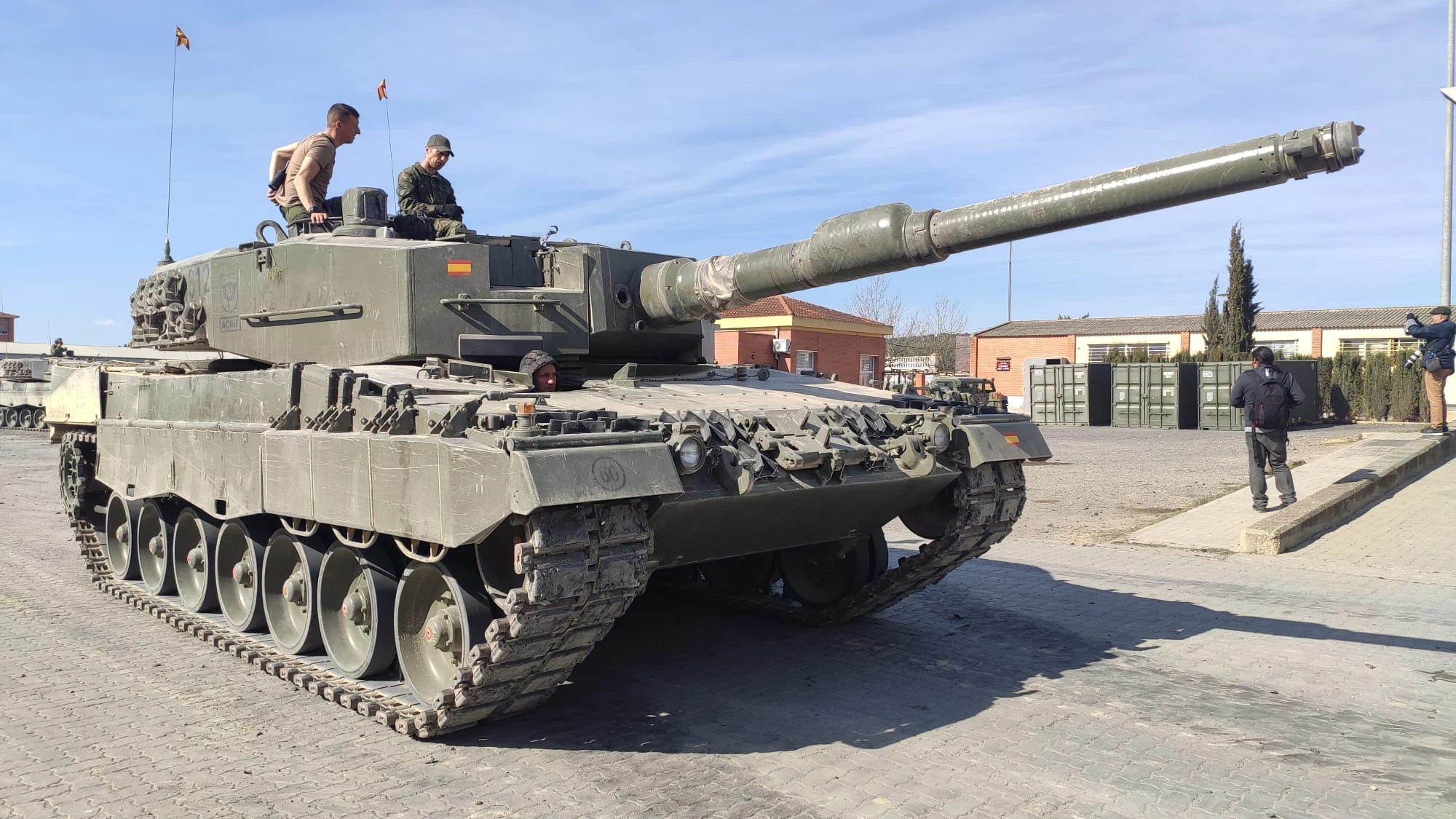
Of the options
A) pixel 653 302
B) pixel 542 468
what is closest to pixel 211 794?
pixel 542 468

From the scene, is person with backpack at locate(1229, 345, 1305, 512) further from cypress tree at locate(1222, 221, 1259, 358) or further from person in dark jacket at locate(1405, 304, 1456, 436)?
cypress tree at locate(1222, 221, 1259, 358)

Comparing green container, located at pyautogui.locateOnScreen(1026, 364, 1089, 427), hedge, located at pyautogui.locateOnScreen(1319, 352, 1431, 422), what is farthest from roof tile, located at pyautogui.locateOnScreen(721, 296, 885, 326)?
hedge, located at pyautogui.locateOnScreen(1319, 352, 1431, 422)

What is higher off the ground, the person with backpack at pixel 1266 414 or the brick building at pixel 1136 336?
the brick building at pixel 1136 336

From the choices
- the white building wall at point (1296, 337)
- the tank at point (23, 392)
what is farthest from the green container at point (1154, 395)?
the tank at point (23, 392)

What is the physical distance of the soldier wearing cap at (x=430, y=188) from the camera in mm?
8594

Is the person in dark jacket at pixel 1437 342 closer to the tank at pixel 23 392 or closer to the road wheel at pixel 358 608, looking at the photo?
the road wheel at pixel 358 608

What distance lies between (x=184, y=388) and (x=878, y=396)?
510cm

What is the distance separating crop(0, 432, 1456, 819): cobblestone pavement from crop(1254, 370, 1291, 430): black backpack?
3217mm

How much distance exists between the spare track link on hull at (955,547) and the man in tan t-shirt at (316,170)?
467 cm

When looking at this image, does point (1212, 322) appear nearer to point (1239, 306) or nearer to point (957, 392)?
point (1239, 306)

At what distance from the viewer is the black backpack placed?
39.3ft

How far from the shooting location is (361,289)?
745 cm

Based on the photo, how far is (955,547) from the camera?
723 centimetres

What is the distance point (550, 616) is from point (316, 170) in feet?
17.2
